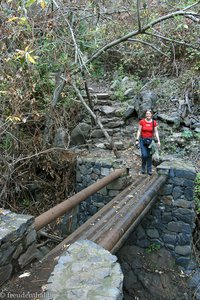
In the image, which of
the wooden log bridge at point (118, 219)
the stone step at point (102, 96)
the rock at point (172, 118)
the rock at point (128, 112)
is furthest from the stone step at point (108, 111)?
the wooden log bridge at point (118, 219)

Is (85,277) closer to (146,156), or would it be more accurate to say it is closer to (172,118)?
(146,156)

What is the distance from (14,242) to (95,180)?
4475 millimetres

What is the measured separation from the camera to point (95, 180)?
702cm

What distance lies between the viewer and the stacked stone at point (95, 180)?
6393mm

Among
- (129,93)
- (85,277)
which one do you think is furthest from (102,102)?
(85,277)

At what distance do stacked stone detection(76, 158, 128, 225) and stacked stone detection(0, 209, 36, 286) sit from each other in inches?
137

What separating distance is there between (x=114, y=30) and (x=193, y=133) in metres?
4.95

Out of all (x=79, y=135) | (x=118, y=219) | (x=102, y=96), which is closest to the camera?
(x=118, y=219)

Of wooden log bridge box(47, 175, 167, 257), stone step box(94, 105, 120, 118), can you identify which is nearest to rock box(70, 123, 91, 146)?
stone step box(94, 105, 120, 118)

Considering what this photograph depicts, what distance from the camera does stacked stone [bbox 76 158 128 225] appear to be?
6393 mm

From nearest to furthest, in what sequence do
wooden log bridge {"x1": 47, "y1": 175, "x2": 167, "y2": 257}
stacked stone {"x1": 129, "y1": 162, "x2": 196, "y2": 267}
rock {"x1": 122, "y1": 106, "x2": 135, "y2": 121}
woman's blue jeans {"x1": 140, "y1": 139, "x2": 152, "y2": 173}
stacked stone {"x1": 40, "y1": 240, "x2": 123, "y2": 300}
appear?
stacked stone {"x1": 40, "y1": 240, "x2": 123, "y2": 300}, wooden log bridge {"x1": 47, "y1": 175, "x2": 167, "y2": 257}, stacked stone {"x1": 129, "y1": 162, "x2": 196, "y2": 267}, woman's blue jeans {"x1": 140, "y1": 139, "x2": 152, "y2": 173}, rock {"x1": 122, "y1": 106, "x2": 135, "y2": 121}

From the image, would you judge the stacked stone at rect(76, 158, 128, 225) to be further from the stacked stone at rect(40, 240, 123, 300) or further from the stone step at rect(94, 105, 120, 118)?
the stacked stone at rect(40, 240, 123, 300)

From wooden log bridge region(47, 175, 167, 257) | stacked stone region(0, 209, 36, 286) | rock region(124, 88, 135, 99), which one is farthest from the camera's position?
rock region(124, 88, 135, 99)

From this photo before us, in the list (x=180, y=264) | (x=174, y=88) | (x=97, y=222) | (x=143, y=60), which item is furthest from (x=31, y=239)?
(x=143, y=60)
